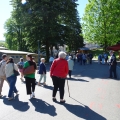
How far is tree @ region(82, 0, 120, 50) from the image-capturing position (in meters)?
38.1

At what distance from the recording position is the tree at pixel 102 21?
125 ft

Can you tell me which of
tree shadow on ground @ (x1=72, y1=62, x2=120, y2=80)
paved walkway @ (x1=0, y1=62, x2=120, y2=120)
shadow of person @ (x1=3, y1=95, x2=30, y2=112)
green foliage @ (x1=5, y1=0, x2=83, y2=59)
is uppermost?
green foliage @ (x1=5, y1=0, x2=83, y2=59)

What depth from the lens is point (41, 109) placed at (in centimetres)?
627

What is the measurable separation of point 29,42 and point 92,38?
1298cm

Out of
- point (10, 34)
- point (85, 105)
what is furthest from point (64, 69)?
point (10, 34)

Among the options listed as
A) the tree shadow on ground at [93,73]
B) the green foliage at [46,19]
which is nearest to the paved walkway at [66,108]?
the tree shadow on ground at [93,73]

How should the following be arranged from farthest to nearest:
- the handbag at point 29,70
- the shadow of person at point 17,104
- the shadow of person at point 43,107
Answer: the handbag at point 29,70 → the shadow of person at point 17,104 → the shadow of person at point 43,107

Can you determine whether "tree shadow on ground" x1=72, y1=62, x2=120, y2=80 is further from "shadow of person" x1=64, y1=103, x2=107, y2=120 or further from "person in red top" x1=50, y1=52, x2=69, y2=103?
"shadow of person" x1=64, y1=103, x2=107, y2=120

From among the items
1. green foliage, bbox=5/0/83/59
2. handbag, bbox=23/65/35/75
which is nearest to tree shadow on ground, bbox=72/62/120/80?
handbag, bbox=23/65/35/75

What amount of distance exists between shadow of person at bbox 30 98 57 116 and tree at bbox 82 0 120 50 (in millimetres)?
33053

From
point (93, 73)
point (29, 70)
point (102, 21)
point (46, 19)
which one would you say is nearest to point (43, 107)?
point (29, 70)

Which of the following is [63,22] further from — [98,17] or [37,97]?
[37,97]

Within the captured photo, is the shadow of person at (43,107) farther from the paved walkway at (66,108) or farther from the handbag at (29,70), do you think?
the handbag at (29,70)

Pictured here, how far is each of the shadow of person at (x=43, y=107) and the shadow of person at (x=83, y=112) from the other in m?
0.52
